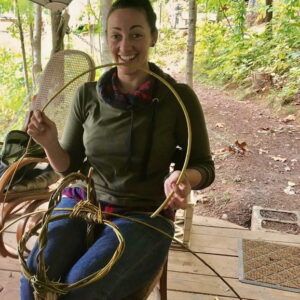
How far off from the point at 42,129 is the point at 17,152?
765 mm

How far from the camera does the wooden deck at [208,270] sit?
158cm

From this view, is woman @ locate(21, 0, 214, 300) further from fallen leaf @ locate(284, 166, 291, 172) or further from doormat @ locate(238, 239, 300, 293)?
fallen leaf @ locate(284, 166, 291, 172)

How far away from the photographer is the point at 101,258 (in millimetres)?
950

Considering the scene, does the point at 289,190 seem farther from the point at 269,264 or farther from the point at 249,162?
the point at 269,264

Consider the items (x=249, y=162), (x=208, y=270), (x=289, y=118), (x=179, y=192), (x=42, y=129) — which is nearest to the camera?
(x=179, y=192)

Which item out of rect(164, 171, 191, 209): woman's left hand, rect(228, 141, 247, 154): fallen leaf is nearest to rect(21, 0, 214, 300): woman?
rect(164, 171, 191, 209): woman's left hand

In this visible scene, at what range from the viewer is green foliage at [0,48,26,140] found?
4434 mm

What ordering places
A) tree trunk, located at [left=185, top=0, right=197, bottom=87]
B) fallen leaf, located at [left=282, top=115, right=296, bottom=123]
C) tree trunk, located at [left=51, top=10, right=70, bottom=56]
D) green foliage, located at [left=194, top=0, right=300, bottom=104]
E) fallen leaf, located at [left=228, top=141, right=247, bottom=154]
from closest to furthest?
tree trunk, located at [left=185, top=0, right=197, bottom=87]
tree trunk, located at [left=51, top=10, right=70, bottom=56]
fallen leaf, located at [left=228, top=141, right=247, bottom=154]
fallen leaf, located at [left=282, top=115, right=296, bottom=123]
green foliage, located at [left=194, top=0, right=300, bottom=104]

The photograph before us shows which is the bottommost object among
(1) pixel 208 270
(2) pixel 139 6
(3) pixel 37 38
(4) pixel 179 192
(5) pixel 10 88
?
(1) pixel 208 270

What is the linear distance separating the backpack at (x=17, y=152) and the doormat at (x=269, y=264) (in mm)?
1158

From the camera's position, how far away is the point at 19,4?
3123mm

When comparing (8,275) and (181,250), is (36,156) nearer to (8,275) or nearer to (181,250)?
(8,275)

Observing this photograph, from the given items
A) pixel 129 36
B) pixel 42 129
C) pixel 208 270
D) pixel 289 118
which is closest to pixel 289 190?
pixel 208 270

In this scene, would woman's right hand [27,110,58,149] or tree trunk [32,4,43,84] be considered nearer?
woman's right hand [27,110,58,149]
